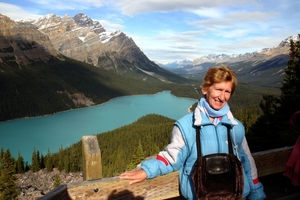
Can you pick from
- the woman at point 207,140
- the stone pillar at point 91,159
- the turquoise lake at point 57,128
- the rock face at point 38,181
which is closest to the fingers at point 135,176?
the woman at point 207,140

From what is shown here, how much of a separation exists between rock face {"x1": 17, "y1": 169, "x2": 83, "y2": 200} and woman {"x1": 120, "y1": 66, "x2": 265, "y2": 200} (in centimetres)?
4810

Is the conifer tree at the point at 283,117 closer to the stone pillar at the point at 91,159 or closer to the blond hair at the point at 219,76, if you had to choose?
the blond hair at the point at 219,76

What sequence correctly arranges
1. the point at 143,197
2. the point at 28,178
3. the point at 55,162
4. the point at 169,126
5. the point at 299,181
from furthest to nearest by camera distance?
the point at 169,126
the point at 55,162
the point at 28,178
the point at 299,181
the point at 143,197

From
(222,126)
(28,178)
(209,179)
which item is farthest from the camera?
(28,178)

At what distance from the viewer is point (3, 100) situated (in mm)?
150375

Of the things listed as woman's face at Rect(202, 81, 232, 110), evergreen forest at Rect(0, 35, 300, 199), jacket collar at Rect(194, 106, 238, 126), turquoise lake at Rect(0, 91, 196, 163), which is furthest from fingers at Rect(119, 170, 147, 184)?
turquoise lake at Rect(0, 91, 196, 163)

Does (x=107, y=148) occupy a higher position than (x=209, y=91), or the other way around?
(x=209, y=91)

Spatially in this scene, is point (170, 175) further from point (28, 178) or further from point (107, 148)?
point (107, 148)

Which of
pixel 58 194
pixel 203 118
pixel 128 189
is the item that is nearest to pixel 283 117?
pixel 203 118

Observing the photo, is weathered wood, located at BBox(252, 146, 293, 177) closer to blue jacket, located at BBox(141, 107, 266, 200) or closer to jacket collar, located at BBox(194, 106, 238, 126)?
blue jacket, located at BBox(141, 107, 266, 200)

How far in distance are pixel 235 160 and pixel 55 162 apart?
2724 inches

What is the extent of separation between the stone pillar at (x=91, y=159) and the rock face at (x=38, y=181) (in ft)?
157

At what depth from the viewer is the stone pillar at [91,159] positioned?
2.78m

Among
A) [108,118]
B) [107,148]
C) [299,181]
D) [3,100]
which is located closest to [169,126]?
[107,148]
